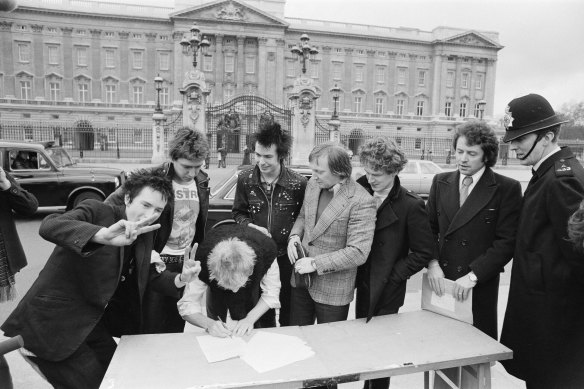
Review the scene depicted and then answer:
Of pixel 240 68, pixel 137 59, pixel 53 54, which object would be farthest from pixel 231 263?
pixel 53 54

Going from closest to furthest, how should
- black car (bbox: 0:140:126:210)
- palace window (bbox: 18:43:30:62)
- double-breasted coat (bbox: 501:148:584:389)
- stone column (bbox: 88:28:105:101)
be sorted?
double-breasted coat (bbox: 501:148:584:389)
black car (bbox: 0:140:126:210)
palace window (bbox: 18:43:30:62)
stone column (bbox: 88:28:105:101)

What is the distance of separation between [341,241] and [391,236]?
357 millimetres

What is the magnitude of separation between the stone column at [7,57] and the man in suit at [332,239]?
55.2 m

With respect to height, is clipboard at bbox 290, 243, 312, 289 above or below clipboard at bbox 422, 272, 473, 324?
above

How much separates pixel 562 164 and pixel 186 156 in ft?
8.31

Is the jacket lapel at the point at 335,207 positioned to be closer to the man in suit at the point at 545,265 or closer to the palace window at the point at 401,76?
the man in suit at the point at 545,265

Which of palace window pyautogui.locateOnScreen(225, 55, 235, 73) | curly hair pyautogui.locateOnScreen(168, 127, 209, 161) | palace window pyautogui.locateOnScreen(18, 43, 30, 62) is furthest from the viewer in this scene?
palace window pyautogui.locateOnScreen(225, 55, 235, 73)

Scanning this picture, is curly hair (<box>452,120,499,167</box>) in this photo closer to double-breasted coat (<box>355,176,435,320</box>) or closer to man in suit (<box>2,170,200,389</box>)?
double-breasted coat (<box>355,176,435,320</box>)

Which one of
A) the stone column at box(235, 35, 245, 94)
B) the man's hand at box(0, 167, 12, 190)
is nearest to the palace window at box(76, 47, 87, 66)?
the stone column at box(235, 35, 245, 94)

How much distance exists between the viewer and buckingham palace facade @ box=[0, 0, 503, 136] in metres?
46.9

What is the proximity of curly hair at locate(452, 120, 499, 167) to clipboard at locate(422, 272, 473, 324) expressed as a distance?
942mm

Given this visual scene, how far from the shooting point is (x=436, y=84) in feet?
186

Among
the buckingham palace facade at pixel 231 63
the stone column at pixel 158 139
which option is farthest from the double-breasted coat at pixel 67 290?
the buckingham palace facade at pixel 231 63

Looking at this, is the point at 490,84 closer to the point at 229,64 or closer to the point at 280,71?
the point at 280,71
